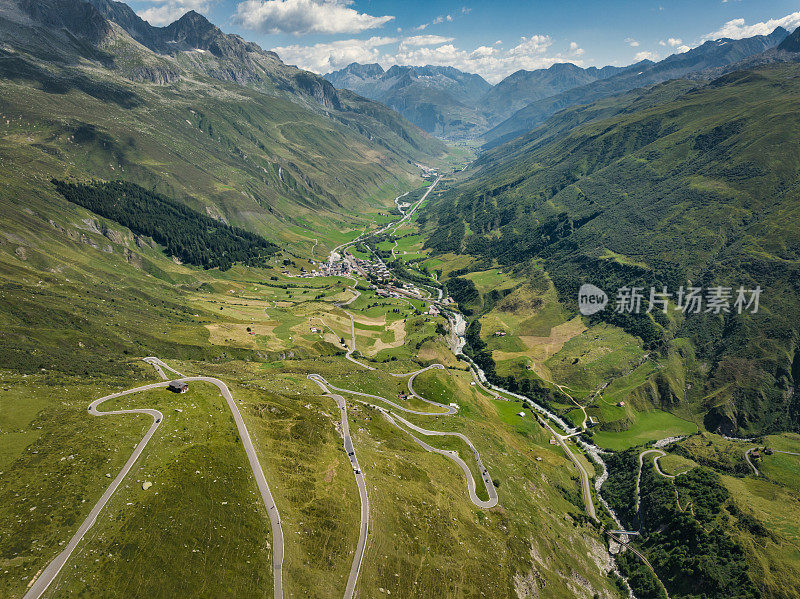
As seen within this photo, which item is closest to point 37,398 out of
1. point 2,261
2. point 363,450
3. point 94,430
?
point 94,430

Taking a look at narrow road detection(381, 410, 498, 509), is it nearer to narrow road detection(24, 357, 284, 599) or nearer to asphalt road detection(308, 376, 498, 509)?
asphalt road detection(308, 376, 498, 509)

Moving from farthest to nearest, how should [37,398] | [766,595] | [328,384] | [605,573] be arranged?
[328,384] → [605,573] → [766,595] → [37,398]

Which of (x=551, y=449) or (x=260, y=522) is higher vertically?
(x=260, y=522)

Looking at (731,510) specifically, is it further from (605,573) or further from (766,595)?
(605,573)

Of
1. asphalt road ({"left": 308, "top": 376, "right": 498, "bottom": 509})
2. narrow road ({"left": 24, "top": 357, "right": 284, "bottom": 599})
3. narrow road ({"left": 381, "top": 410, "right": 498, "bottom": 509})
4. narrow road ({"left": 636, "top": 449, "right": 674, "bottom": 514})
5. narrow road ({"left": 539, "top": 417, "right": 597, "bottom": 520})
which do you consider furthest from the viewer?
narrow road ({"left": 636, "top": 449, "right": 674, "bottom": 514})

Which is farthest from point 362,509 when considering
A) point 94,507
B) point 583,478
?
point 583,478

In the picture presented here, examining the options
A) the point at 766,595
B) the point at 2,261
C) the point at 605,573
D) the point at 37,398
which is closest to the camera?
the point at 37,398

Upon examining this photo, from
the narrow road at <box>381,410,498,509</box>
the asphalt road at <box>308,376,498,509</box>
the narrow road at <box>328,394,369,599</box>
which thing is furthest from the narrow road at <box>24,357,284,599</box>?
the narrow road at <box>381,410,498,509</box>

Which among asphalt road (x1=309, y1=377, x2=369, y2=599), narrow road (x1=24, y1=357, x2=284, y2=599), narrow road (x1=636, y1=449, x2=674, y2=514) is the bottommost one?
narrow road (x1=636, y1=449, x2=674, y2=514)

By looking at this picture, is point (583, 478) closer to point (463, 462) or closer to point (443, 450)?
point (463, 462)
